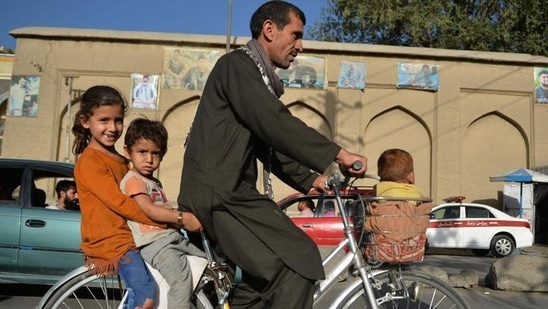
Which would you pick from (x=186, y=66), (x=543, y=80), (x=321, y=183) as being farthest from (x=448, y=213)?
(x=321, y=183)

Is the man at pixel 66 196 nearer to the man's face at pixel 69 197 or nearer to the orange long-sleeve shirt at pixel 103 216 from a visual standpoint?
the man's face at pixel 69 197

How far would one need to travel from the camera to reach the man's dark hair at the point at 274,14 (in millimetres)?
3002

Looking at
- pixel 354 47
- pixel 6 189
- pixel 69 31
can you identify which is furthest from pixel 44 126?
pixel 6 189

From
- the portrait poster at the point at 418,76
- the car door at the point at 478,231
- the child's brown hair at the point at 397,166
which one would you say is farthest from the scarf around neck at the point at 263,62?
the portrait poster at the point at 418,76

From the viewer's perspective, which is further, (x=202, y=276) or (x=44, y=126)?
(x=44, y=126)

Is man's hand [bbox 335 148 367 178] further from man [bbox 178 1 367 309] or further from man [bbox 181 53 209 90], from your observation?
man [bbox 181 53 209 90]

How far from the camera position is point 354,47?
22.7 meters

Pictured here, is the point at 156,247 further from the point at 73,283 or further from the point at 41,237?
the point at 41,237

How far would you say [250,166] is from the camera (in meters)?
3.01

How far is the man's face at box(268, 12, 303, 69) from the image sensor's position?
3012 mm

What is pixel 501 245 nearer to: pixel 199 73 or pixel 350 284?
pixel 199 73

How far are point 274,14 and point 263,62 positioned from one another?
26 centimetres

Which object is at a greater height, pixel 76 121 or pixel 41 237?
pixel 76 121

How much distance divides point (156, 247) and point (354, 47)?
67.2 ft
